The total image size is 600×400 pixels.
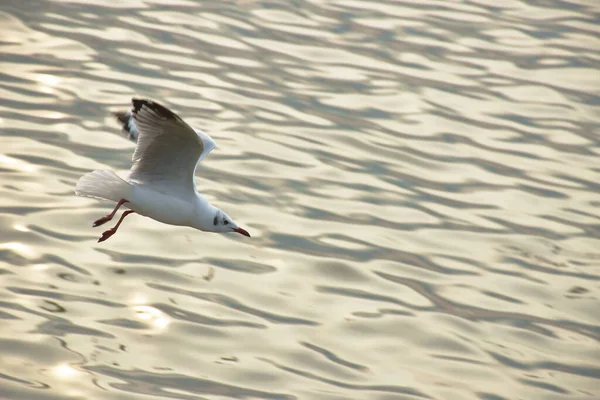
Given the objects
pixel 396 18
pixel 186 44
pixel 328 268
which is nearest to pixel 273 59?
pixel 186 44

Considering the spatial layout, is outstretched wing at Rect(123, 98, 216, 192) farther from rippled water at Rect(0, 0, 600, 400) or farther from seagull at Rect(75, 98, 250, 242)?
rippled water at Rect(0, 0, 600, 400)

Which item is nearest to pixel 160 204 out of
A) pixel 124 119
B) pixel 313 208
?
pixel 124 119

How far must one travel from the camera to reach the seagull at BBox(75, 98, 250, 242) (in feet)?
27.9

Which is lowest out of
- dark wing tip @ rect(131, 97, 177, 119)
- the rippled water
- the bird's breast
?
the rippled water

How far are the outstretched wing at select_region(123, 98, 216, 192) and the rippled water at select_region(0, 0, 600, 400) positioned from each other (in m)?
1.96

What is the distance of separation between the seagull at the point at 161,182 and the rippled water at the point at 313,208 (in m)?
1.70

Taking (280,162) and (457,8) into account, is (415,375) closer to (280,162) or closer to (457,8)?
(280,162)

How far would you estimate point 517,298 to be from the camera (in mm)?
11672

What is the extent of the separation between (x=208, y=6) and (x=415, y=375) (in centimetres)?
1056

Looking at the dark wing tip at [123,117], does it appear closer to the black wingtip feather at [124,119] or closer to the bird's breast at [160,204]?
the black wingtip feather at [124,119]

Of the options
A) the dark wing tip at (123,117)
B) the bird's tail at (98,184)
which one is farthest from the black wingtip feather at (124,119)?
the bird's tail at (98,184)

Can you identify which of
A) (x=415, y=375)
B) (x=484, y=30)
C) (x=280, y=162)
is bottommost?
(x=415, y=375)

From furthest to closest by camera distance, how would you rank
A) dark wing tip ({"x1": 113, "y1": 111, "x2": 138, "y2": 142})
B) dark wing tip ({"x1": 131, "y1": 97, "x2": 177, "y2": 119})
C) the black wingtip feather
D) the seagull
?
the black wingtip feather < dark wing tip ({"x1": 113, "y1": 111, "x2": 138, "y2": 142}) < the seagull < dark wing tip ({"x1": 131, "y1": 97, "x2": 177, "y2": 119})

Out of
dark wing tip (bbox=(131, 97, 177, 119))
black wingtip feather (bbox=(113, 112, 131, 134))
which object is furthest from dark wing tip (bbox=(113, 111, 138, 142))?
dark wing tip (bbox=(131, 97, 177, 119))
